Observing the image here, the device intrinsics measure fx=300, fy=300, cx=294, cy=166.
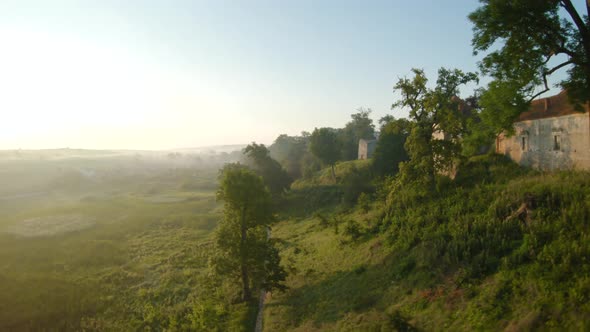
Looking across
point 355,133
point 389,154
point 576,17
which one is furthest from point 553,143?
point 355,133

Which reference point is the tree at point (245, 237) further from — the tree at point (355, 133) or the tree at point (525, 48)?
the tree at point (355, 133)

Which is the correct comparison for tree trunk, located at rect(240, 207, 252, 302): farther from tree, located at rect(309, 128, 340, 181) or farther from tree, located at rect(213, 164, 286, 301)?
tree, located at rect(309, 128, 340, 181)

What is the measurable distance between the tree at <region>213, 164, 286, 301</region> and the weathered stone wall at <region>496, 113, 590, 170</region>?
2127 cm

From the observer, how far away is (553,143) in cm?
2195

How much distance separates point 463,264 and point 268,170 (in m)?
48.4

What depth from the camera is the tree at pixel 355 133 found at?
86.3m

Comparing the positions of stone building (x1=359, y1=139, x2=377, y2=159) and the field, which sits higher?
stone building (x1=359, y1=139, x2=377, y2=159)

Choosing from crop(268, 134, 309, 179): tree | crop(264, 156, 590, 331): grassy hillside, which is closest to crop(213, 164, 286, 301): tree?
crop(264, 156, 590, 331): grassy hillside

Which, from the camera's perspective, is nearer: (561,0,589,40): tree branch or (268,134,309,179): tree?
(561,0,589,40): tree branch

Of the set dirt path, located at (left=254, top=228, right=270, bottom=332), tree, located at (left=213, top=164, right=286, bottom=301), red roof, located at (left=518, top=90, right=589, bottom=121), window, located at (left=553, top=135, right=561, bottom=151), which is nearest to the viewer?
dirt path, located at (left=254, top=228, right=270, bottom=332)

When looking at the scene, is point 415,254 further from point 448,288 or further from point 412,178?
point 412,178

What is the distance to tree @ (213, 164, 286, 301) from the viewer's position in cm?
2281

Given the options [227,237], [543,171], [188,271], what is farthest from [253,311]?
[543,171]

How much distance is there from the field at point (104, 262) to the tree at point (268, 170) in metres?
12.5
